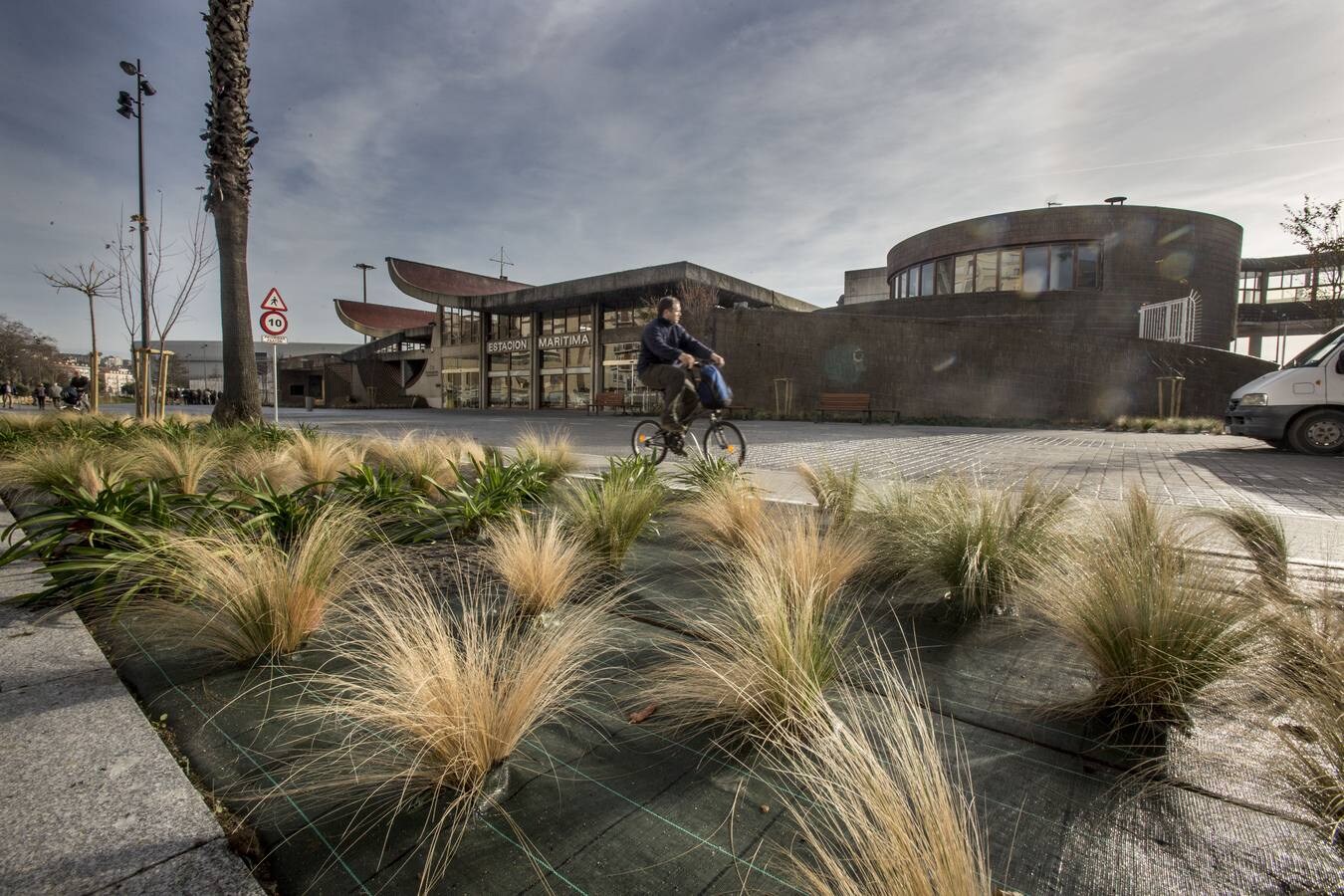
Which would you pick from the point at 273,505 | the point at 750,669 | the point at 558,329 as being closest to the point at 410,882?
the point at 750,669

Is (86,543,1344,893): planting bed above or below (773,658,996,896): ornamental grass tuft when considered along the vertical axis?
below

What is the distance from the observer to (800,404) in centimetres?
2147

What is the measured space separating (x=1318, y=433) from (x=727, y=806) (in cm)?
1228

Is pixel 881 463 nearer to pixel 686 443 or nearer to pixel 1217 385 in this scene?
pixel 686 443

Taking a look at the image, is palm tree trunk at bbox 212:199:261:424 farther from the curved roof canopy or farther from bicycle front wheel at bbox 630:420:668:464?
the curved roof canopy

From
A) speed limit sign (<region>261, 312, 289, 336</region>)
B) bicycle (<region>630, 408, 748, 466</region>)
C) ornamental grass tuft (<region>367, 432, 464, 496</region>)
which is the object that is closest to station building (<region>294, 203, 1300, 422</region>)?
speed limit sign (<region>261, 312, 289, 336</region>)

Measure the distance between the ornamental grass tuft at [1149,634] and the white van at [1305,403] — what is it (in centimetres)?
1032

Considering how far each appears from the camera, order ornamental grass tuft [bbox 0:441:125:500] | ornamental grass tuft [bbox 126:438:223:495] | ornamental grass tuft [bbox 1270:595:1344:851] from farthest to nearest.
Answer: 1. ornamental grass tuft [bbox 126:438:223:495]
2. ornamental grass tuft [bbox 0:441:125:500]
3. ornamental grass tuft [bbox 1270:595:1344:851]

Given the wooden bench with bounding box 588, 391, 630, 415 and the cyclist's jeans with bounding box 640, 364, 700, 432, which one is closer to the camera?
the cyclist's jeans with bounding box 640, 364, 700, 432

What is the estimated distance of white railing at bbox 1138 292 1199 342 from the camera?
21.8 m

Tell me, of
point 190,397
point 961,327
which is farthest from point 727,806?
point 190,397

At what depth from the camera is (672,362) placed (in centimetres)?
719

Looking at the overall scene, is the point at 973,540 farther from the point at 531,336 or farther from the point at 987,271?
the point at 531,336

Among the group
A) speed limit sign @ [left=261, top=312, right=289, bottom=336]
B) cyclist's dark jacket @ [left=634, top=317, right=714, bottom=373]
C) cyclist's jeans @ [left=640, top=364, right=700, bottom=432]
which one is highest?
speed limit sign @ [left=261, top=312, right=289, bottom=336]
